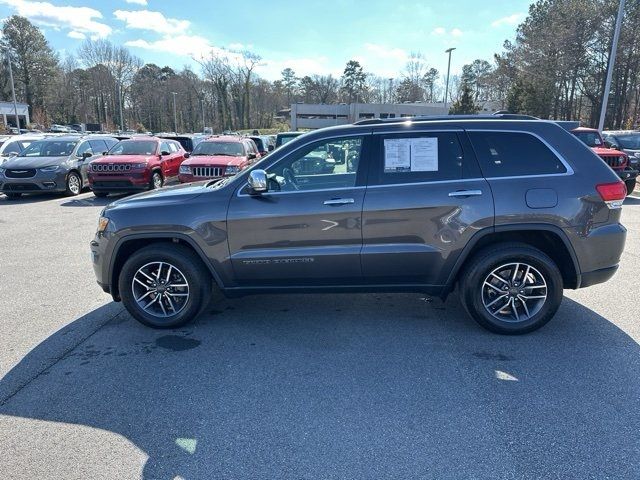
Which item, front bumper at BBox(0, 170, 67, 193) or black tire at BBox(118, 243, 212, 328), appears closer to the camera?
black tire at BBox(118, 243, 212, 328)

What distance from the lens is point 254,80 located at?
9144 cm

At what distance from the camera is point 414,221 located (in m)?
4.04

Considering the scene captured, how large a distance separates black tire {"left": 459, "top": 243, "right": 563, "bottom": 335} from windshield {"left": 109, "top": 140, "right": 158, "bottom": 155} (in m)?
11.9

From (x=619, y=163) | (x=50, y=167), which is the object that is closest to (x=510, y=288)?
(x=619, y=163)

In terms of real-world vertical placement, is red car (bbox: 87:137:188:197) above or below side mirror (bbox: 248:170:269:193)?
below

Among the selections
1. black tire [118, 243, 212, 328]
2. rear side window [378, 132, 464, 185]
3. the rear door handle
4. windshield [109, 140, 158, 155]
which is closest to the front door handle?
rear side window [378, 132, 464, 185]

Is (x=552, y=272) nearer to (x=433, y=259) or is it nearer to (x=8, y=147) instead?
(x=433, y=259)

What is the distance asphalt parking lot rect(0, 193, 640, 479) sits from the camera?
2.59 m

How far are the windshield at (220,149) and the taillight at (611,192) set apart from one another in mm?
10228

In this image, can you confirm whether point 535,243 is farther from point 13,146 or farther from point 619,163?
point 13,146

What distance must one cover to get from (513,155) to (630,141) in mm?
15596

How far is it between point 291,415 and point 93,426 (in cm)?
127

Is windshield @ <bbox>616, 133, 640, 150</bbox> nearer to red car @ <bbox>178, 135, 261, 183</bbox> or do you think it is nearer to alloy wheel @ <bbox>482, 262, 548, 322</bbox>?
red car @ <bbox>178, 135, 261, 183</bbox>

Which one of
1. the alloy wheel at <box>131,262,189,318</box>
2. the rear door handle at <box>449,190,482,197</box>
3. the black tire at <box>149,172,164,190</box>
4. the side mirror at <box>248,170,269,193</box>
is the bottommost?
the alloy wheel at <box>131,262,189,318</box>
